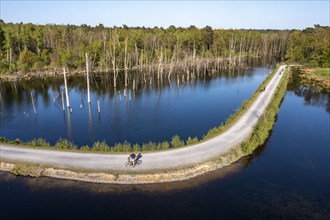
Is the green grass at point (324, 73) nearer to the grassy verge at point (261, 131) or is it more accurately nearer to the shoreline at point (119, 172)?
the grassy verge at point (261, 131)

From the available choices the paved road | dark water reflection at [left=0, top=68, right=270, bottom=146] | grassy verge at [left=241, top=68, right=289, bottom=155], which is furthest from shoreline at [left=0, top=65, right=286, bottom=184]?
dark water reflection at [left=0, top=68, right=270, bottom=146]

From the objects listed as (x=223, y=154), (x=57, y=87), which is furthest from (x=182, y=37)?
(x=223, y=154)

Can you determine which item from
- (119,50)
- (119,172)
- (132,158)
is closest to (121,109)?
(132,158)

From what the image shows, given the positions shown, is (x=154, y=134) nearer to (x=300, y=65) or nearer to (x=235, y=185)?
(x=235, y=185)

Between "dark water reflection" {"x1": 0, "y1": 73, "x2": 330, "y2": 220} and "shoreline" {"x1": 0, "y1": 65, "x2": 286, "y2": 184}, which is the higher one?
"shoreline" {"x1": 0, "y1": 65, "x2": 286, "y2": 184}

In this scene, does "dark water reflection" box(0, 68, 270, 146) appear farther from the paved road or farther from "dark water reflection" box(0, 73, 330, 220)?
"dark water reflection" box(0, 73, 330, 220)

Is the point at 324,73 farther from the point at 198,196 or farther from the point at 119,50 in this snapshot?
the point at 198,196
